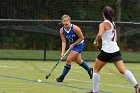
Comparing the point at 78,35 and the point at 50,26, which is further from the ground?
the point at 78,35

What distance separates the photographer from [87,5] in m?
28.9

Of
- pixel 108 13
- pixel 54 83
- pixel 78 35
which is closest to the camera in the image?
pixel 108 13

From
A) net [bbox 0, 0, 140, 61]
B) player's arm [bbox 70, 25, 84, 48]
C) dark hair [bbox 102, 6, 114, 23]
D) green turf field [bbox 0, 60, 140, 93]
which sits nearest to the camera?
dark hair [bbox 102, 6, 114, 23]

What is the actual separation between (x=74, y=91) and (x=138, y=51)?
1251 centimetres

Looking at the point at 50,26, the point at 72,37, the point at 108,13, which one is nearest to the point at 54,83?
the point at 72,37

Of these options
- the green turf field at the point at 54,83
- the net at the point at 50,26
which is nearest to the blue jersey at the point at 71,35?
the green turf field at the point at 54,83

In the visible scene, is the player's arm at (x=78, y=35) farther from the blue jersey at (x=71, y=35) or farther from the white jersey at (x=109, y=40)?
the white jersey at (x=109, y=40)

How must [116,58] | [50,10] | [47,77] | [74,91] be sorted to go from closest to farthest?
[116,58] → [74,91] → [47,77] → [50,10]

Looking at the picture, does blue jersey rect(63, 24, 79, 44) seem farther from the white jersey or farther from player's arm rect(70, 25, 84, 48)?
the white jersey

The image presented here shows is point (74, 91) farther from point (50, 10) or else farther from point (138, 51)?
point (50, 10)

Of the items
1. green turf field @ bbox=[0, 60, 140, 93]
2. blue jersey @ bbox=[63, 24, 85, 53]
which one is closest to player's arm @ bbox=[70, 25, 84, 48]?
blue jersey @ bbox=[63, 24, 85, 53]

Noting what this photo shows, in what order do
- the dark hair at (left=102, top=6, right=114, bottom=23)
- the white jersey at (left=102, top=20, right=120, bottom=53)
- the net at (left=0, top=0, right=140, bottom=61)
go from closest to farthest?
the dark hair at (left=102, top=6, right=114, bottom=23) → the white jersey at (left=102, top=20, right=120, bottom=53) → the net at (left=0, top=0, right=140, bottom=61)

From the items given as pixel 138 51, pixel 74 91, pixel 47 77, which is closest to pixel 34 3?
pixel 138 51

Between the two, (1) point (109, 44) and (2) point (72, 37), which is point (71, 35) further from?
(1) point (109, 44)
